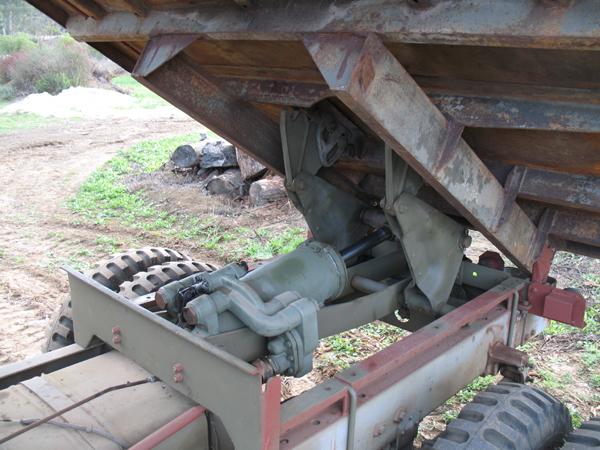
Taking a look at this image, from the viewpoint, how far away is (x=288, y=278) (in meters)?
2.77

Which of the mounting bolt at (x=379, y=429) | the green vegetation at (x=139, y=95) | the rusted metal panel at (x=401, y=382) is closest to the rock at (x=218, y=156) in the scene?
the rusted metal panel at (x=401, y=382)

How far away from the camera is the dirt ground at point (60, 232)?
465 centimetres

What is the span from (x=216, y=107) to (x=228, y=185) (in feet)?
20.5

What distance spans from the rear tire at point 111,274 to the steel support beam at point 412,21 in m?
1.89

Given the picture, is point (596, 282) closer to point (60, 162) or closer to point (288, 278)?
point (288, 278)

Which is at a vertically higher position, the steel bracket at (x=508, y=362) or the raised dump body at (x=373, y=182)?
the raised dump body at (x=373, y=182)

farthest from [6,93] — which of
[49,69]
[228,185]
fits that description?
[228,185]

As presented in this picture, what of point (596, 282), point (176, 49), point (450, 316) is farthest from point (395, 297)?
point (596, 282)

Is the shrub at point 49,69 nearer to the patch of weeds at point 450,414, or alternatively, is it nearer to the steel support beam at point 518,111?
the patch of weeds at point 450,414

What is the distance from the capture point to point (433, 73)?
219 centimetres

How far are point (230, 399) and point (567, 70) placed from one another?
1.67m

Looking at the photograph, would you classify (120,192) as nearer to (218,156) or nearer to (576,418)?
(218,156)

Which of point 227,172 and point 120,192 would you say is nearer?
point 227,172

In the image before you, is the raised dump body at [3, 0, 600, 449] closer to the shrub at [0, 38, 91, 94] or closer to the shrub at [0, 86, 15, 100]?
A: the shrub at [0, 38, 91, 94]
